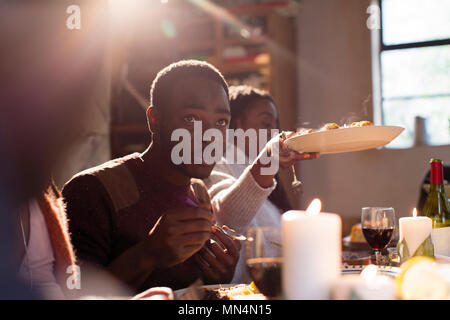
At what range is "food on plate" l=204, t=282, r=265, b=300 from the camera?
67cm

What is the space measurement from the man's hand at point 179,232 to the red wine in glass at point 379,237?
427mm

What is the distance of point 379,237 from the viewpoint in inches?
37.3

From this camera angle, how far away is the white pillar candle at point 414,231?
2.59ft

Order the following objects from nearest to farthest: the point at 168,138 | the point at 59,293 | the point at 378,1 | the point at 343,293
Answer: the point at 343,293 → the point at 59,293 → the point at 168,138 → the point at 378,1

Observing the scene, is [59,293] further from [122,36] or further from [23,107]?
[122,36]

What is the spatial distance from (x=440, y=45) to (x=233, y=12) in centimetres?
179

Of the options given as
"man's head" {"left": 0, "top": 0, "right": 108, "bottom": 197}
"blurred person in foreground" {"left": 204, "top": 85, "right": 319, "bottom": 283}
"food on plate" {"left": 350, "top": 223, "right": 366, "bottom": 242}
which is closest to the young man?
"blurred person in foreground" {"left": 204, "top": 85, "right": 319, "bottom": 283}

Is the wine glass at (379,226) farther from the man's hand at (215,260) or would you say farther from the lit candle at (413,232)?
the man's hand at (215,260)

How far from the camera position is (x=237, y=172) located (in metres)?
1.69

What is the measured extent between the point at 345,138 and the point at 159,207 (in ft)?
1.46

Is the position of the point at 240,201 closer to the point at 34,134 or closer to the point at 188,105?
the point at 188,105

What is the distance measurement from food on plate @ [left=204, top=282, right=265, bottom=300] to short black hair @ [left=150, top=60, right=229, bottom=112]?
504 mm

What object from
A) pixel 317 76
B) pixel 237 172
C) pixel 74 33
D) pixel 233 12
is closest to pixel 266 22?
pixel 233 12

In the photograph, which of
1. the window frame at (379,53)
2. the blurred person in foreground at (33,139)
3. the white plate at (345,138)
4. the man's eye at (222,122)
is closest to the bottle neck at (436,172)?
the white plate at (345,138)
